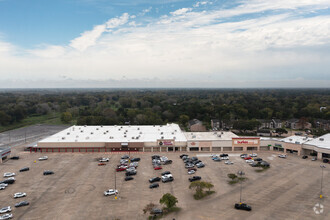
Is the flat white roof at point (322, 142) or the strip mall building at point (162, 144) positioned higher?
the flat white roof at point (322, 142)

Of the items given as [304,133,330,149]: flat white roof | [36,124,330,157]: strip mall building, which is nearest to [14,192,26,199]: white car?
[36,124,330,157]: strip mall building

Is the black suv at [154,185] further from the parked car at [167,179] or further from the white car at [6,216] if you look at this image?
the white car at [6,216]

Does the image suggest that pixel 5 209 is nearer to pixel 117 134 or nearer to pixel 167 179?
pixel 167 179

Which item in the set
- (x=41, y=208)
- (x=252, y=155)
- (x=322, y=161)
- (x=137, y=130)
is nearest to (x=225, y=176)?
(x=252, y=155)

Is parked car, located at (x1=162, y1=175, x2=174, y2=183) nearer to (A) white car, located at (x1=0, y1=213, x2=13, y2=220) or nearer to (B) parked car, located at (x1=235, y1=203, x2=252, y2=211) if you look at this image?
(B) parked car, located at (x1=235, y1=203, x2=252, y2=211)

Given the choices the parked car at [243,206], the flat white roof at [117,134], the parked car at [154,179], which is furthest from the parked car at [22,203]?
the parked car at [243,206]

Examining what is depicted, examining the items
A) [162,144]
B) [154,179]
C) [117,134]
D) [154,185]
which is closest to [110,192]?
[154,185]
